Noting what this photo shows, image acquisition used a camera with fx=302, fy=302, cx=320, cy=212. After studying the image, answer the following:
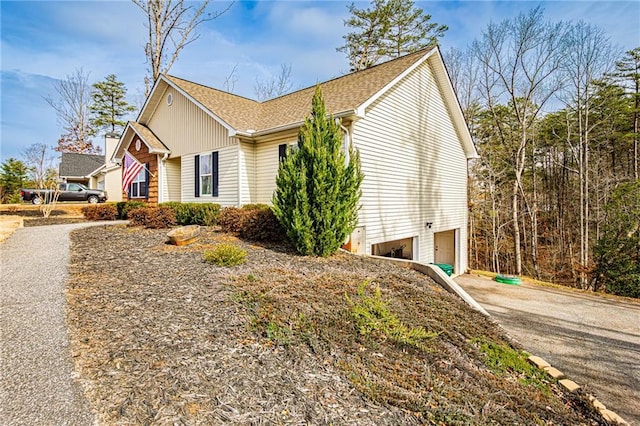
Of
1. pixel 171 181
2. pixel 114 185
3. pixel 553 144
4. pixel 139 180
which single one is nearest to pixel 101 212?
pixel 139 180

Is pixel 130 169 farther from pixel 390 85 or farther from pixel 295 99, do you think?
pixel 390 85

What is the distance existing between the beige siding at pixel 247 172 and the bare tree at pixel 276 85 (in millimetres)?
15799

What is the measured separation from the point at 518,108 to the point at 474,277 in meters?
10.4

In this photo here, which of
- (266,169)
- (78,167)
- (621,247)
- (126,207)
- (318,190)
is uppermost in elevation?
(78,167)

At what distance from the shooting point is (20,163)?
22.8 meters

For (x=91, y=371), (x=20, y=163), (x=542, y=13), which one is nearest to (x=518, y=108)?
(x=542, y=13)

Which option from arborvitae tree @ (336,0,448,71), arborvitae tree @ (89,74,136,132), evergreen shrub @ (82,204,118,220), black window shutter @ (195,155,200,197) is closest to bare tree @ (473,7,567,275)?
arborvitae tree @ (336,0,448,71)

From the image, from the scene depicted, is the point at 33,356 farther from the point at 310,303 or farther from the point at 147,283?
the point at 310,303

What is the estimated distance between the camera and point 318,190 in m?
6.32

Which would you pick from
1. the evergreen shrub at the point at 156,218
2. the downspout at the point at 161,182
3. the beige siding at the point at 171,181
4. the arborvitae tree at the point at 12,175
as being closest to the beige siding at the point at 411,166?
the evergreen shrub at the point at 156,218

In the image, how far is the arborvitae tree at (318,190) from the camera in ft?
20.8

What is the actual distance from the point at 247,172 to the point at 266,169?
65cm

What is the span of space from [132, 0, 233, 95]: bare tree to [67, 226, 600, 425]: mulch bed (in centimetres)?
1681

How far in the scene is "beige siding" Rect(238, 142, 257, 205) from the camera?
9648 mm
